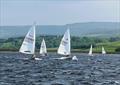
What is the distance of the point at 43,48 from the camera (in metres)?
155

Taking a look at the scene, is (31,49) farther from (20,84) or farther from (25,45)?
(20,84)

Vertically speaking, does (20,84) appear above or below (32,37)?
below

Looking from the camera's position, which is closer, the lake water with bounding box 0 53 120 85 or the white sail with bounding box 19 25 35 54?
the lake water with bounding box 0 53 120 85

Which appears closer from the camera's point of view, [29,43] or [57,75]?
[57,75]

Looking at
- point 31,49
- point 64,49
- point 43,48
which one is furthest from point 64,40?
point 43,48

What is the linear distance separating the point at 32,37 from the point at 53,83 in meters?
49.9

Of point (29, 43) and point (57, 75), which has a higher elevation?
point (29, 43)

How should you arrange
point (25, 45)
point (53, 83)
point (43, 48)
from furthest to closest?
1. point (43, 48)
2. point (25, 45)
3. point (53, 83)

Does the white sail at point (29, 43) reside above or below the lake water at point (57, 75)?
above

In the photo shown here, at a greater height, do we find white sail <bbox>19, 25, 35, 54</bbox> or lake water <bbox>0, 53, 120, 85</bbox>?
white sail <bbox>19, 25, 35, 54</bbox>

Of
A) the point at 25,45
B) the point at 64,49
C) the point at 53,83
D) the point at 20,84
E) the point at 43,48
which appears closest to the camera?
the point at 20,84

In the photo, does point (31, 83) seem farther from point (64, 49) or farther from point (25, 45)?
point (64, 49)

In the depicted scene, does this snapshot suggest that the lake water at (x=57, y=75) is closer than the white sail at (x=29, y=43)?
Yes

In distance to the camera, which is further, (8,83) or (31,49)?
Result: (31,49)
